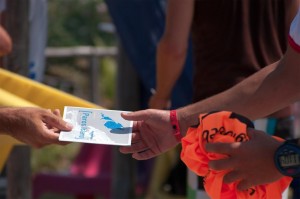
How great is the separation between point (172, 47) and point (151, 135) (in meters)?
0.88

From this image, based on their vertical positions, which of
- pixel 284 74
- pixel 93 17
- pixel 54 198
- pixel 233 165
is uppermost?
pixel 93 17

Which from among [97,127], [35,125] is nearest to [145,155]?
[97,127]

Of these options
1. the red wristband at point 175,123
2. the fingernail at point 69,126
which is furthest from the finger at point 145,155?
the fingernail at point 69,126

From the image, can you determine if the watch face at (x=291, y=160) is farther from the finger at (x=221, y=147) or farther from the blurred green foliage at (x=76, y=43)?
the blurred green foliage at (x=76, y=43)

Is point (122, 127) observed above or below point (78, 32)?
below

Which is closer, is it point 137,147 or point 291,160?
point 291,160

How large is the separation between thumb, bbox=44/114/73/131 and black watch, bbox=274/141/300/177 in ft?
2.64

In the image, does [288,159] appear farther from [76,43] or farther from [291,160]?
[76,43]

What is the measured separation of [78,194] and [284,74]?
3.60 meters

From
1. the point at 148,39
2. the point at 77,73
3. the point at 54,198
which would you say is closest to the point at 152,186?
the point at 148,39

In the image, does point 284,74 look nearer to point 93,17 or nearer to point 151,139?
point 151,139

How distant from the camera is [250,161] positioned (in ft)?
7.47

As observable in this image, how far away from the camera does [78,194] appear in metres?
6.12

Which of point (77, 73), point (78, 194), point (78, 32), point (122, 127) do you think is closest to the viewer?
point (122, 127)
